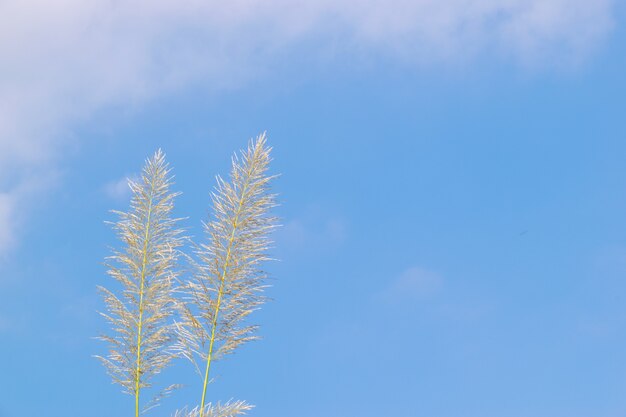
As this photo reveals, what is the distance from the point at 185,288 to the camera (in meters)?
8.34

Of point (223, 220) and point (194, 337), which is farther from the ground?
point (223, 220)

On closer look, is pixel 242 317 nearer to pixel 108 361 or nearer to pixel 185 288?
pixel 185 288

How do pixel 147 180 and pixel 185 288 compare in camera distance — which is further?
pixel 147 180

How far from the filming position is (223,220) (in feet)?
28.0

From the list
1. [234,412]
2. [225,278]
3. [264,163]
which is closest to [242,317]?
[225,278]

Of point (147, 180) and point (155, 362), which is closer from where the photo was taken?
point (155, 362)

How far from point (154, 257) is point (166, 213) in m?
0.53

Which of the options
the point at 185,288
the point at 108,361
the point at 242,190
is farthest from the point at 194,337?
the point at 242,190

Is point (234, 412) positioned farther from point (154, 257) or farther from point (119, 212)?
point (119, 212)

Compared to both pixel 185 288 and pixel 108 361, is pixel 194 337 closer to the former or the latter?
pixel 185 288

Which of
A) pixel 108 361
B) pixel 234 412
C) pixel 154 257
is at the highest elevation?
pixel 154 257

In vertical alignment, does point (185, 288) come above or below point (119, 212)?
below

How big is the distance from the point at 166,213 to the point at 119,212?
53 cm

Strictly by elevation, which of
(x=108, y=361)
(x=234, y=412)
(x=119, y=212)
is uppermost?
(x=119, y=212)
